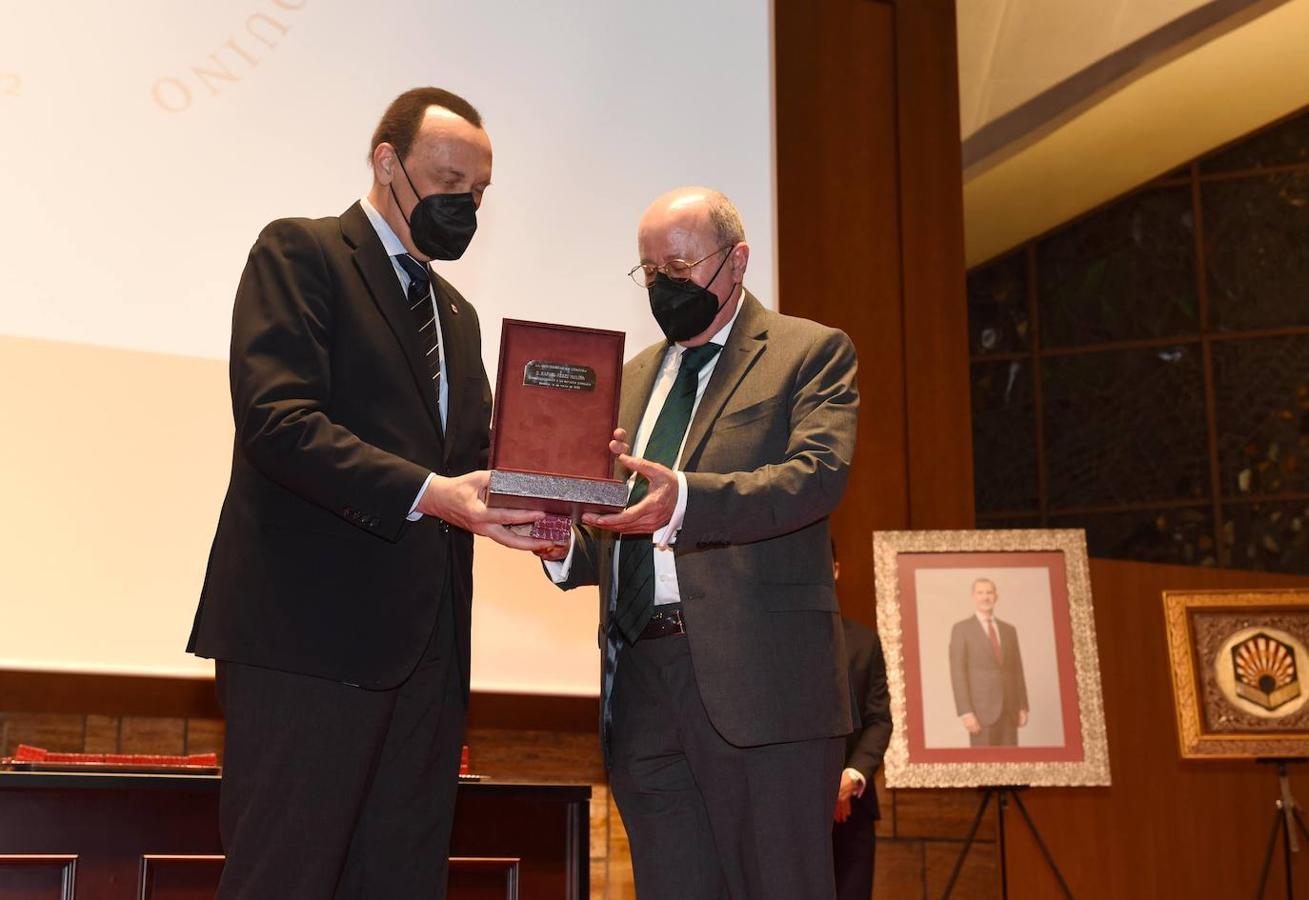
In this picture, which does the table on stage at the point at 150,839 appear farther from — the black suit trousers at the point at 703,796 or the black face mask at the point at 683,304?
the black face mask at the point at 683,304

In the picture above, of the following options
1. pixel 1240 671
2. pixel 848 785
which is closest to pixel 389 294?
pixel 848 785

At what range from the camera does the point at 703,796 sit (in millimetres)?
2193

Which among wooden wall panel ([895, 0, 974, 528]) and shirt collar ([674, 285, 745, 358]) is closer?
shirt collar ([674, 285, 745, 358])

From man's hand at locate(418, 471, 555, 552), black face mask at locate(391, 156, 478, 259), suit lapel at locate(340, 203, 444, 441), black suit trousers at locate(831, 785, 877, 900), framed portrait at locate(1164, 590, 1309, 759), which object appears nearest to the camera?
man's hand at locate(418, 471, 555, 552)

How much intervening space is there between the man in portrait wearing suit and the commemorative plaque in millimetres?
2747

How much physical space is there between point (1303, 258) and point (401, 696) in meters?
6.79

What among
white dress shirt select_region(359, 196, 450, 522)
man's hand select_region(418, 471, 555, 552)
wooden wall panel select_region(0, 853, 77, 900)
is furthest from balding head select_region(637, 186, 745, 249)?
wooden wall panel select_region(0, 853, 77, 900)

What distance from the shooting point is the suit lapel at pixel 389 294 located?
6.79ft

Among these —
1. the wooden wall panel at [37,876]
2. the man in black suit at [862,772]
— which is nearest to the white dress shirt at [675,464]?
the wooden wall panel at [37,876]

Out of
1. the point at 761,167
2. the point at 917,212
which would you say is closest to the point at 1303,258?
the point at 917,212

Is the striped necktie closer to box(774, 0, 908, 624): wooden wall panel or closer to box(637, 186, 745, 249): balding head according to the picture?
box(637, 186, 745, 249): balding head

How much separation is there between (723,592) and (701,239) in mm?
619

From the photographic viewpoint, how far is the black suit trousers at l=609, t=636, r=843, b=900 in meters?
2.13

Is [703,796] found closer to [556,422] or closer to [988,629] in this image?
[556,422]
